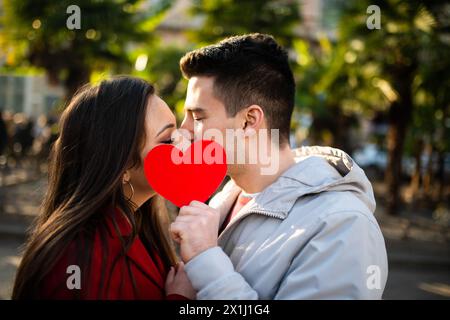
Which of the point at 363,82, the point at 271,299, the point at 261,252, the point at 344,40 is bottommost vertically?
the point at 271,299

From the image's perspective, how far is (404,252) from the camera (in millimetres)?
7645

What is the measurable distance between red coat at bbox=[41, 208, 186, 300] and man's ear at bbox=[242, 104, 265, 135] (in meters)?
0.63

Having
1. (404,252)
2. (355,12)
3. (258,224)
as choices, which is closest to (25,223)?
(404,252)

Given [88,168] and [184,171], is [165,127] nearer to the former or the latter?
[184,171]

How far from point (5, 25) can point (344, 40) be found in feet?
18.9

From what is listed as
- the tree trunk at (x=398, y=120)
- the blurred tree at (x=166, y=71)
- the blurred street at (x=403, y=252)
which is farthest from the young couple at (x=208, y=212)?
the tree trunk at (x=398, y=120)

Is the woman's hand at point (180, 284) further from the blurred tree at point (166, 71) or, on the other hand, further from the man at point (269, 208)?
the blurred tree at point (166, 71)

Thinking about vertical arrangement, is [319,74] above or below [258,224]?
above

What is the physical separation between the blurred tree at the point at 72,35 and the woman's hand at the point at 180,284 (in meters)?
6.32

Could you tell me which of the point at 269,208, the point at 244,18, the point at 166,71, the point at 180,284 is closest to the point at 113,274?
the point at 180,284

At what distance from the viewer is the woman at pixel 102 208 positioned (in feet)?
5.45

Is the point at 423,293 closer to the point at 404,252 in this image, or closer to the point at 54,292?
the point at 404,252

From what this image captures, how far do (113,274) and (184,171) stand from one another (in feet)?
1.58
